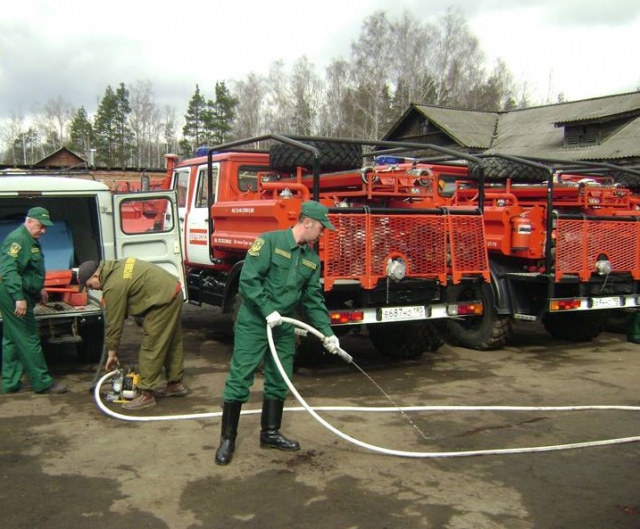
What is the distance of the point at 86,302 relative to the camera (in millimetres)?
7906

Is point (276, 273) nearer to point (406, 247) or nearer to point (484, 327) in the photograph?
point (406, 247)

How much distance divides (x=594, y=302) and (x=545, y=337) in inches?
69.8

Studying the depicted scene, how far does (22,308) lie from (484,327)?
5.53m

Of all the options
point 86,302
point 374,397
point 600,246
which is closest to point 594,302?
point 600,246

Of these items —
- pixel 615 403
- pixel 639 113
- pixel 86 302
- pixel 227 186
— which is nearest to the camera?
pixel 615 403

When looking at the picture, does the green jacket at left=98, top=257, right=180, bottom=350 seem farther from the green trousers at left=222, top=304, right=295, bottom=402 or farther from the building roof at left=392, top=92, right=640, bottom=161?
the building roof at left=392, top=92, right=640, bottom=161

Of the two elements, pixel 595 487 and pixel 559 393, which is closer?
pixel 595 487

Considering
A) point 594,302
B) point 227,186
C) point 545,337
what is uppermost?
point 227,186

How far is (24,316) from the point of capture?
21.2ft

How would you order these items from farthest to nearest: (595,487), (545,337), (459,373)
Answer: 1. (545,337)
2. (459,373)
3. (595,487)

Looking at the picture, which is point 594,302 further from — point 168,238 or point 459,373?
point 168,238

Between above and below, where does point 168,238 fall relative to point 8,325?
above

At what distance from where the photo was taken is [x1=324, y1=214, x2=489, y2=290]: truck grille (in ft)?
21.8

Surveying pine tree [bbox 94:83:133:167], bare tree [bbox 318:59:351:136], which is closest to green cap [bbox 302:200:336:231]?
bare tree [bbox 318:59:351:136]
